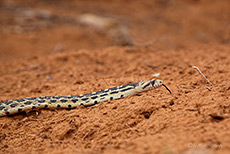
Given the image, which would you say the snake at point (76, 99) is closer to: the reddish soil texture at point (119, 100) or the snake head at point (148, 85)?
the snake head at point (148, 85)

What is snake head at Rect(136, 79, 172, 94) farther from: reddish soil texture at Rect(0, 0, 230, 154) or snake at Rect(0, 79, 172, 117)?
reddish soil texture at Rect(0, 0, 230, 154)

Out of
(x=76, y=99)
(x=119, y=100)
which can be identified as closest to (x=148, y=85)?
(x=119, y=100)

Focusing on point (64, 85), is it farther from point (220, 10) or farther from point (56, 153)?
point (220, 10)

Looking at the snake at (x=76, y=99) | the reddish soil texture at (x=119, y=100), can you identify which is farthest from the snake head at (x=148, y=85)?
the reddish soil texture at (x=119, y=100)

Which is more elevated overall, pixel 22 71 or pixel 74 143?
pixel 22 71

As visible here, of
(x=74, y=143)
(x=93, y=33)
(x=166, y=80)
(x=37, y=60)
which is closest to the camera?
(x=74, y=143)

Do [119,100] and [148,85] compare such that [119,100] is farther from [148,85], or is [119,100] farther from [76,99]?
[76,99]

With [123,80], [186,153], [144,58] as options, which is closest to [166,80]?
[123,80]

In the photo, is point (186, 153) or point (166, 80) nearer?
point (186, 153)
